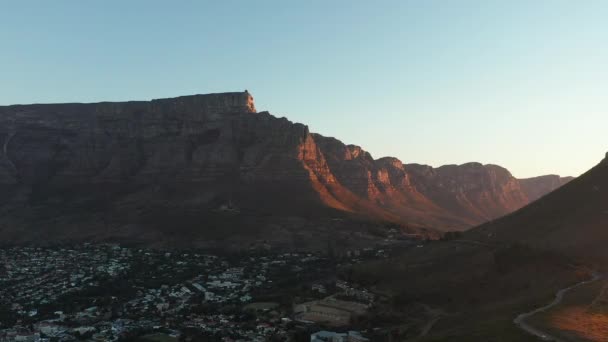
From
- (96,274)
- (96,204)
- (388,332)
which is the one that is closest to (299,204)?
(96,204)

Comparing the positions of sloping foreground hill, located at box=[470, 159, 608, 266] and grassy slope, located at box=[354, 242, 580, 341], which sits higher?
sloping foreground hill, located at box=[470, 159, 608, 266]

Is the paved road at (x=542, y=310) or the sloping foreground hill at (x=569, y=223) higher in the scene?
the sloping foreground hill at (x=569, y=223)

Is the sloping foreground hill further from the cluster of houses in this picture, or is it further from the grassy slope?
the cluster of houses

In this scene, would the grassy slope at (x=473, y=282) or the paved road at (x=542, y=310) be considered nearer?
the paved road at (x=542, y=310)

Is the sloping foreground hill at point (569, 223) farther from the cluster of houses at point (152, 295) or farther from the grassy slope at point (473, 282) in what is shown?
the cluster of houses at point (152, 295)

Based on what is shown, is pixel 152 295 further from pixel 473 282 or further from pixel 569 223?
pixel 569 223

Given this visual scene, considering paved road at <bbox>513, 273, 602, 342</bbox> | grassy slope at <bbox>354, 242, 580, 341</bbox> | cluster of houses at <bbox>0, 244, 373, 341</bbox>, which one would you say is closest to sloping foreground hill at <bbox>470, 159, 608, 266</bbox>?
grassy slope at <bbox>354, 242, 580, 341</bbox>

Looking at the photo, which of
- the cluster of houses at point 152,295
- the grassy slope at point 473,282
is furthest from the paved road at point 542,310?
the cluster of houses at point 152,295

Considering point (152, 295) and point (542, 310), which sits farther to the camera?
point (152, 295)

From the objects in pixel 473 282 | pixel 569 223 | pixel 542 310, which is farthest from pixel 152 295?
pixel 569 223

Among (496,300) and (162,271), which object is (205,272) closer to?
(162,271)
